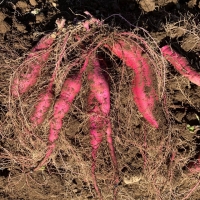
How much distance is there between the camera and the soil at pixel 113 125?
2.60 m

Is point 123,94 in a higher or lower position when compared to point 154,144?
higher

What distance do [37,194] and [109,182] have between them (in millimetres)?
652

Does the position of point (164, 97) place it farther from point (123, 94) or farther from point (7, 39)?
point (7, 39)

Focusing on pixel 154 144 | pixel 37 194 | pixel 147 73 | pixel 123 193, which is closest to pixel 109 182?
pixel 123 193

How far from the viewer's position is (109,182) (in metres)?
2.67

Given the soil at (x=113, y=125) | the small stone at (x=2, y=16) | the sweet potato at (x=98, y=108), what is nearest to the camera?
the sweet potato at (x=98, y=108)

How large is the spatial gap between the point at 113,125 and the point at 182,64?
2.41 feet

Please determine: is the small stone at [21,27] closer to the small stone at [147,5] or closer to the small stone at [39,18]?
the small stone at [39,18]

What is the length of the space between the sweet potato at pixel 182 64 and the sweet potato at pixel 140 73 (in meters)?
0.24

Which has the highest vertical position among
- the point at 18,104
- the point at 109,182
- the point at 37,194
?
the point at 18,104

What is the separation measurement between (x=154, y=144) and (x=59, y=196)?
36.0 inches

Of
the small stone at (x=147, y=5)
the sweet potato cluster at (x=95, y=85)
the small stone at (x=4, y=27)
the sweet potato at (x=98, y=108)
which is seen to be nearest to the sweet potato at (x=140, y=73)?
the sweet potato cluster at (x=95, y=85)

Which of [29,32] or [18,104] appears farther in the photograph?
[29,32]

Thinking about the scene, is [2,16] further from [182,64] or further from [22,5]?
[182,64]
